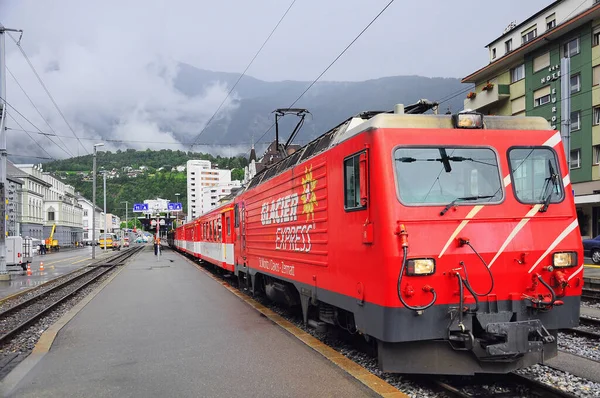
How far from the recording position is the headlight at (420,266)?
16.1 feet

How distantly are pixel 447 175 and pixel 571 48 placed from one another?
1103 inches

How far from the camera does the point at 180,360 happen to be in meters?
6.74

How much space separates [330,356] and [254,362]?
92 centimetres

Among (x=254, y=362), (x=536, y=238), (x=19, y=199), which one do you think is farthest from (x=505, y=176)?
(x=19, y=199)

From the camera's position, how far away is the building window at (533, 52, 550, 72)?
3045cm

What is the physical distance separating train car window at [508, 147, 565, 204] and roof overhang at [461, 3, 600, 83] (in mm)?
24674

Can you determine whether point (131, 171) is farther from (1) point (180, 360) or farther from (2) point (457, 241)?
(2) point (457, 241)

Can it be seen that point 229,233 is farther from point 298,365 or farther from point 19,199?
point 19,199

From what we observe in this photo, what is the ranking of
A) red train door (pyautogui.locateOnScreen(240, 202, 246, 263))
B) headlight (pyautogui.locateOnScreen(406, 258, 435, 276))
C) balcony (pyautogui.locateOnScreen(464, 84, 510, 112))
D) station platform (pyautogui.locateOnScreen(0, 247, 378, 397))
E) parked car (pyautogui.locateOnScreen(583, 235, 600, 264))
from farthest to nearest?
1. balcony (pyautogui.locateOnScreen(464, 84, 510, 112))
2. parked car (pyautogui.locateOnScreen(583, 235, 600, 264))
3. red train door (pyautogui.locateOnScreen(240, 202, 246, 263))
4. station platform (pyautogui.locateOnScreen(0, 247, 378, 397))
5. headlight (pyautogui.locateOnScreen(406, 258, 435, 276))

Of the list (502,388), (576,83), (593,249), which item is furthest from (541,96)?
(502,388)

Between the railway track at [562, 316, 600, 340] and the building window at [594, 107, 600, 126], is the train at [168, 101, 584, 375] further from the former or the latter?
the building window at [594, 107, 600, 126]

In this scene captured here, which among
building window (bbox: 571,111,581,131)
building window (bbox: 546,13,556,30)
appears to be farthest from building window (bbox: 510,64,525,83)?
building window (bbox: 571,111,581,131)

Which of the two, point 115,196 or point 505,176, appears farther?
point 115,196

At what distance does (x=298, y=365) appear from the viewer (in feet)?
20.5
